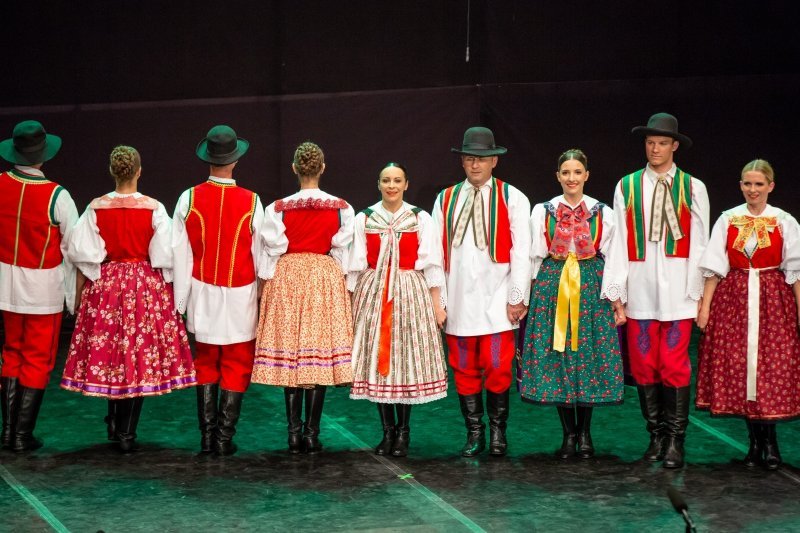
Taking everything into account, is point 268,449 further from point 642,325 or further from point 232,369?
point 642,325

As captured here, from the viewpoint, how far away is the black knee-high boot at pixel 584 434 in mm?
5016

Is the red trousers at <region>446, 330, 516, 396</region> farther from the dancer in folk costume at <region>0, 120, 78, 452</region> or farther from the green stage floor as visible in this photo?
the dancer in folk costume at <region>0, 120, 78, 452</region>

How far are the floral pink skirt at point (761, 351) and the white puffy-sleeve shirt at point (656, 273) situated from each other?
0.13 metres

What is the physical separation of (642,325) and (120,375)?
2.31m

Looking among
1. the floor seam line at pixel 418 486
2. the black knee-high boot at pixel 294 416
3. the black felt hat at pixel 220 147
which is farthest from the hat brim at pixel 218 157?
the floor seam line at pixel 418 486

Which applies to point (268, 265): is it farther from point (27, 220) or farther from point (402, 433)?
point (27, 220)

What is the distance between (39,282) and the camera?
512 cm

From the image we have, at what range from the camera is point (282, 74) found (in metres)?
7.96

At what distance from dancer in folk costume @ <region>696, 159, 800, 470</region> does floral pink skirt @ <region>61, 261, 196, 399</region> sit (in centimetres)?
236

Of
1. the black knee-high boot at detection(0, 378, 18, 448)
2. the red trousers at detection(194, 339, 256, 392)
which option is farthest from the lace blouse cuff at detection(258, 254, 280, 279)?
the black knee-high boot at detection(0, 378, 18, 448)

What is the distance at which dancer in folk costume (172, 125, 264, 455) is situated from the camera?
4.99 metres

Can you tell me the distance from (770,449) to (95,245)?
3.06 meters

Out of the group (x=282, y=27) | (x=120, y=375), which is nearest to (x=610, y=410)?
(x=120, y=375)

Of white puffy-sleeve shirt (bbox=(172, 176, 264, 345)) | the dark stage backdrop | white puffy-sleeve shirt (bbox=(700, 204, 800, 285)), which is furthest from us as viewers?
the dark stage backdrop
